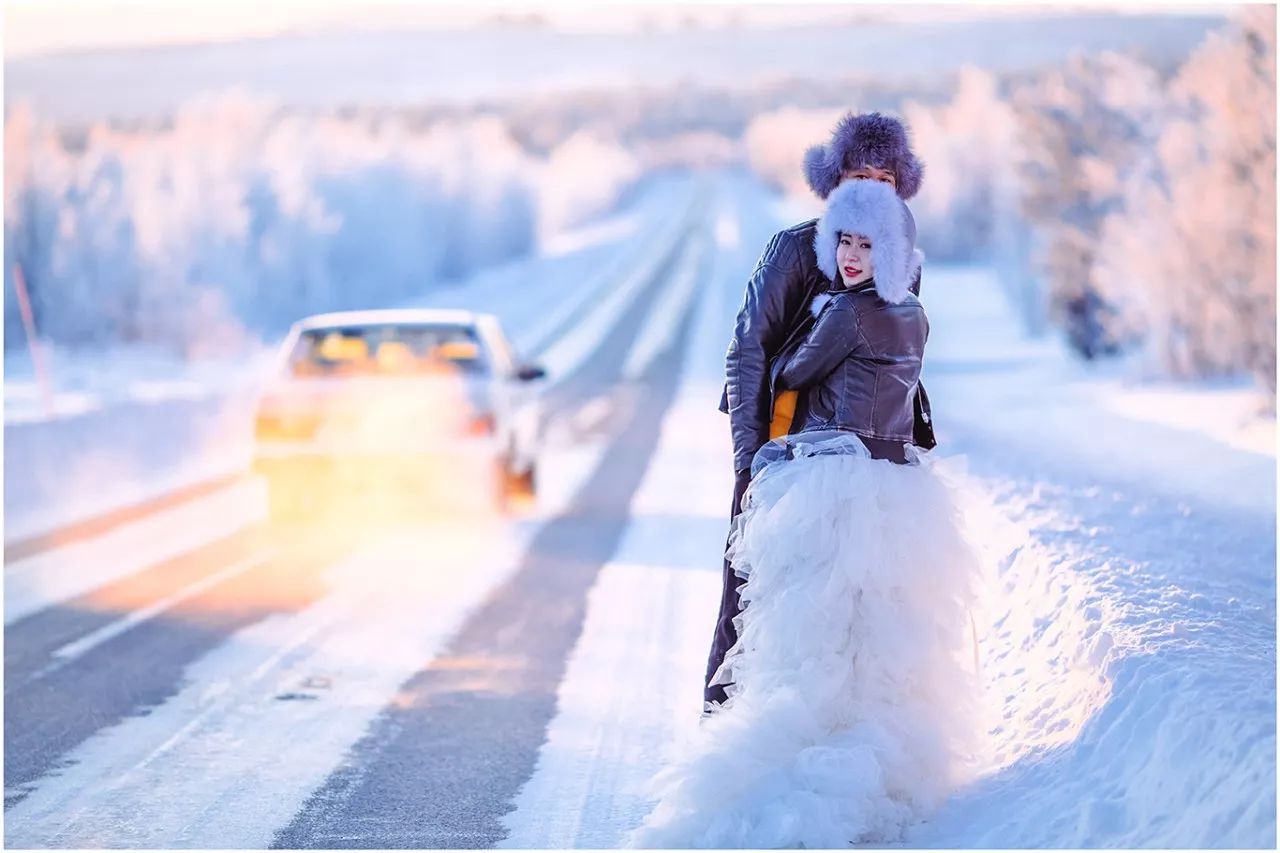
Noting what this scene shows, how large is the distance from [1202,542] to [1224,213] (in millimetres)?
7722

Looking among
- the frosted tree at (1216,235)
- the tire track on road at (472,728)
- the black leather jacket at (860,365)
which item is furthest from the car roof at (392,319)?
the black leather jacket at (860,365)

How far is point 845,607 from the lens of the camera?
500cm

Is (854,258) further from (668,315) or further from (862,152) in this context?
(668,315)

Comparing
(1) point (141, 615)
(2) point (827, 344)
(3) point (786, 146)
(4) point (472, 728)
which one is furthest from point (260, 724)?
(3) point (786, 146)

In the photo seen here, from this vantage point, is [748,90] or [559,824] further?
[748,90]

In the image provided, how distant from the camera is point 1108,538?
8406mm

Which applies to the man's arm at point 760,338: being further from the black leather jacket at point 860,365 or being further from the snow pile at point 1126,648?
the snow pile at point 1126,648

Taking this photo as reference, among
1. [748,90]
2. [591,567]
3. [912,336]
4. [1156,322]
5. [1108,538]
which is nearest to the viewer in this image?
[912,336]

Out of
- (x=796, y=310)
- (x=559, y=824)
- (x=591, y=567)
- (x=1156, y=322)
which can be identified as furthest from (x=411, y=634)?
(x=1156, y=322)

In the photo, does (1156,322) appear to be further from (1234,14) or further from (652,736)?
(652,736)

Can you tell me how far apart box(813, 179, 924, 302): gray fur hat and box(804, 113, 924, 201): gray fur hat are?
0.85 feet

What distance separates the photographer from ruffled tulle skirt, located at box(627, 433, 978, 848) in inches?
187

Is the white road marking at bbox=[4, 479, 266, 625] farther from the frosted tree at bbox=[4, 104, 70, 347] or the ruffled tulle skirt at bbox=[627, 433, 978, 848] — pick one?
Answer: the frosted tree at bbox=[4, 104, 70, 347]

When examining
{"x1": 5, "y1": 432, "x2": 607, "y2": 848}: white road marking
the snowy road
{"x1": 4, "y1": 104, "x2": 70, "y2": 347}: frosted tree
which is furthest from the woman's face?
{"x1": 4, "y1": 104, "x2": 70, "y2": 347}: frosted tree
